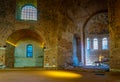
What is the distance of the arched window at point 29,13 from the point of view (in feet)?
66.9

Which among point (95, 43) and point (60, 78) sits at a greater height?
point (95, 43)

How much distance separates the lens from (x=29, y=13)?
800 inches

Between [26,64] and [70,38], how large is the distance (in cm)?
925

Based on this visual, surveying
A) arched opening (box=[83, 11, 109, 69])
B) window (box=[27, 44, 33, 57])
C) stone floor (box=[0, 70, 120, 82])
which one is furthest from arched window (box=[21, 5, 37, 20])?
arched opening (box=[83, 11, 109, 69])

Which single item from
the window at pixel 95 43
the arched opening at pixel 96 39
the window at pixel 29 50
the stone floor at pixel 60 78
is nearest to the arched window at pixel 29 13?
the window at pixel 29 50

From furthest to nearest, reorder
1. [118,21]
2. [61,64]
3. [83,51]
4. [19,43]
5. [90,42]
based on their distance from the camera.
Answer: [90,42]
[19,43]
[83,51]
[61,64]
[118,21]

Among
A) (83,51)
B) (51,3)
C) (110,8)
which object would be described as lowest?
(83,51)

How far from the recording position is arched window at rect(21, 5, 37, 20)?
20.4 meters

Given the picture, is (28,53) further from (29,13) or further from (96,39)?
(96,39)

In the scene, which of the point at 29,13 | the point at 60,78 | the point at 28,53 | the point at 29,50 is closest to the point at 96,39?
the point at 29,50

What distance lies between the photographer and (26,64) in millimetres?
26594

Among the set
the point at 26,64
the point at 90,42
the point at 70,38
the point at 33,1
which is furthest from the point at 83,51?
the point at 90,42

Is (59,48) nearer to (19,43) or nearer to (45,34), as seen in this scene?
(45,34)

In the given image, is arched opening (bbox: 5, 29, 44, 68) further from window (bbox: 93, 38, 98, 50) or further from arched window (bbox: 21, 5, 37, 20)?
window (bbox: 93, 38, 98, 50)
